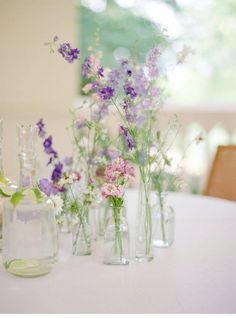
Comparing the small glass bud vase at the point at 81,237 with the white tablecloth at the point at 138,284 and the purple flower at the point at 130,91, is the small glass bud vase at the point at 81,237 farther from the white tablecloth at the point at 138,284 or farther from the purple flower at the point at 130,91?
the purple flower at the point at 130,91

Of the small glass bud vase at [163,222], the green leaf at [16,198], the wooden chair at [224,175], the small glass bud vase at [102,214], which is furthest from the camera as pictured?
the wooden chair at [224,175]

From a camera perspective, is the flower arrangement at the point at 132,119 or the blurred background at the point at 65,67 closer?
the flower arrangement at the point at 132,119

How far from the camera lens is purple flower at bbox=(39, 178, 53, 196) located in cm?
118

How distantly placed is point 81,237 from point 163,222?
21cm

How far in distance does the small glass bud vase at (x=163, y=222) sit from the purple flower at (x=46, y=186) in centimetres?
26

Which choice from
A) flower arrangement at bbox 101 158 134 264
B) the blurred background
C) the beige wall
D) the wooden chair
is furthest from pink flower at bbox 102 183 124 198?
the beige wall

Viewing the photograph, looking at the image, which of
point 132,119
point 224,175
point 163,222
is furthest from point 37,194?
point 224,175

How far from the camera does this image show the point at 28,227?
1.05 metres

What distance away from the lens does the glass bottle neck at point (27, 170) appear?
1.05 meters

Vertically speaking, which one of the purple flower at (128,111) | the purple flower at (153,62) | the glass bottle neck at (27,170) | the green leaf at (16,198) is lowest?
the green leaf at (16,198)

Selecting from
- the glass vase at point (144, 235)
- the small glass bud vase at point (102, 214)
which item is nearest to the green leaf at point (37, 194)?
the glass vase at point (144, 235)

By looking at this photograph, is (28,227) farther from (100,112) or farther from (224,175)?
(224,175)

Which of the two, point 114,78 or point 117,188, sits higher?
point 114,78
